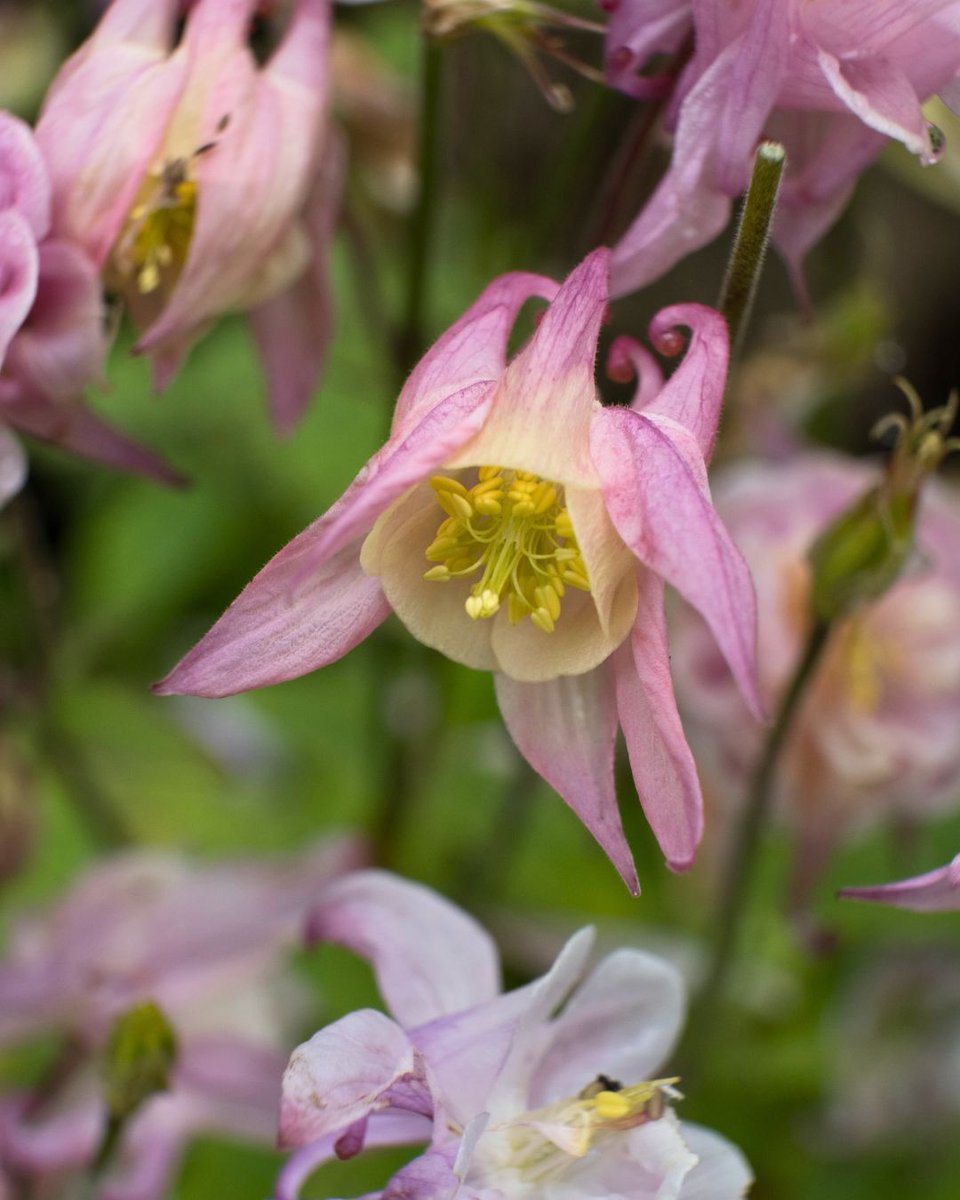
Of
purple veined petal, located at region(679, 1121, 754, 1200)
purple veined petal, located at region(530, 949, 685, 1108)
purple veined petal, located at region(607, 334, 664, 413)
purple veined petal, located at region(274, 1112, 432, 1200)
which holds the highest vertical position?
purple veined petal, located at region(607, 334, 664, 413)

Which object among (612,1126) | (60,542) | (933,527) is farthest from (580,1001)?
(60,542)

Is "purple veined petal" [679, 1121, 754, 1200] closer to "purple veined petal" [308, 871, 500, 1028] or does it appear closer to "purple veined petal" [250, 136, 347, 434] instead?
"purple veined petal" [308, 871, 500, 1028]

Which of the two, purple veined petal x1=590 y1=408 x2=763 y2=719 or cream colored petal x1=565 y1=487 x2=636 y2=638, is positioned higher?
purple veined petal x1=590 y1=408 x2=763 y2=719

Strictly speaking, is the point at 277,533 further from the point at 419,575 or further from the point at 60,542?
the point at 419,575

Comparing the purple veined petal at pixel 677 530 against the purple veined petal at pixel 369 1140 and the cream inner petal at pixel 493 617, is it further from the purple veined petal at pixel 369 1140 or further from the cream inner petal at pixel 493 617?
the purple veined petal at pixel 369 1140

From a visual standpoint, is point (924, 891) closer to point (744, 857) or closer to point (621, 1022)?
point (621, 1022)

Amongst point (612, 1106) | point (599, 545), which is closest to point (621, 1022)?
point (612, 1106)

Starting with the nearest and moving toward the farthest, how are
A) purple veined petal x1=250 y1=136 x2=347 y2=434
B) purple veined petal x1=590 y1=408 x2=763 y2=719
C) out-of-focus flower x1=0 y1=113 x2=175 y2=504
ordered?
purple veined petal x1=590 y1=408 x2=763 y2=719, out-of-focus flower x1=0 y1=113 x2=175 y2=504, purple veined petal x1=250 y1=136 x2=347 y2=434

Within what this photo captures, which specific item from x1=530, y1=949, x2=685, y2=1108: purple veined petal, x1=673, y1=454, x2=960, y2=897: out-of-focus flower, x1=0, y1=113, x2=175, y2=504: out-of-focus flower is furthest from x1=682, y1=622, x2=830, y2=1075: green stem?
x1=0, y1=113, x2=175, y2=504: out-of-focus flower
